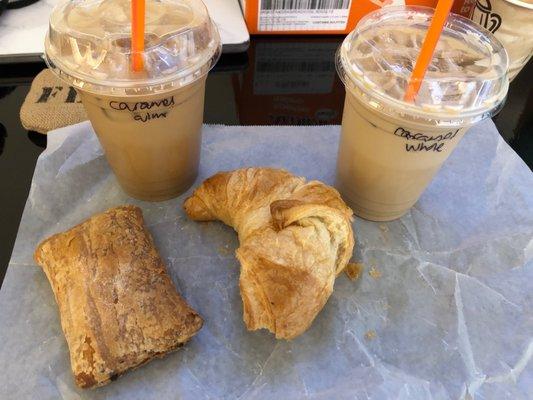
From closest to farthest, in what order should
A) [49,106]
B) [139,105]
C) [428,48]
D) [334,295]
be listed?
1. [428,48]
2. [139,105]
3. [334,295]
4. [49,106]

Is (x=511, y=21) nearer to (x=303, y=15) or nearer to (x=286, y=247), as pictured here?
(x=303, y=15)

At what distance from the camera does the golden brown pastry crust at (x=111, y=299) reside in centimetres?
86

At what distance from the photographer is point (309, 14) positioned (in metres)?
1.50

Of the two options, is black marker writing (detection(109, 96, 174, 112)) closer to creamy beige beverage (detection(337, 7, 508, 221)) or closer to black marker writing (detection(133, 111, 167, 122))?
black marker writing (detection(133, 111, 167, 122))

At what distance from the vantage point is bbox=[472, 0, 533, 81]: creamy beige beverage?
127 cm

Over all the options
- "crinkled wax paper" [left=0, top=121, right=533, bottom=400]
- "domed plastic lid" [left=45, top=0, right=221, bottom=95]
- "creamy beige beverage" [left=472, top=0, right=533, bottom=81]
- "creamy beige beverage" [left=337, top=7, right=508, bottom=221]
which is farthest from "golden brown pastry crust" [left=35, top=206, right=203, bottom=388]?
"creamy beige beverage" [left=472, top=0, right=533, bottom=81]

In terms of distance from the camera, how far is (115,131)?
1.00m

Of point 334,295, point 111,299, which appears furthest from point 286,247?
point 111,299

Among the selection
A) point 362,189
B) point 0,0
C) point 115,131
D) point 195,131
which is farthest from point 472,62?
point 0,0

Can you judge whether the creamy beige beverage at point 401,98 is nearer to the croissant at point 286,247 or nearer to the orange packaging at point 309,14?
the croissant at point 286,247

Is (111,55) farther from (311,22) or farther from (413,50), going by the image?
(311,22)

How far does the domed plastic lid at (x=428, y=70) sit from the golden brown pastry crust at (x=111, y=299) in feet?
1.74

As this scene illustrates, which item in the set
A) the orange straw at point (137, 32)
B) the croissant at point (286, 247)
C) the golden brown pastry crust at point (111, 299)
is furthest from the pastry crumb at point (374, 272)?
the orange straw at point (137, 32)

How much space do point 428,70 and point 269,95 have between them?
0.59m
